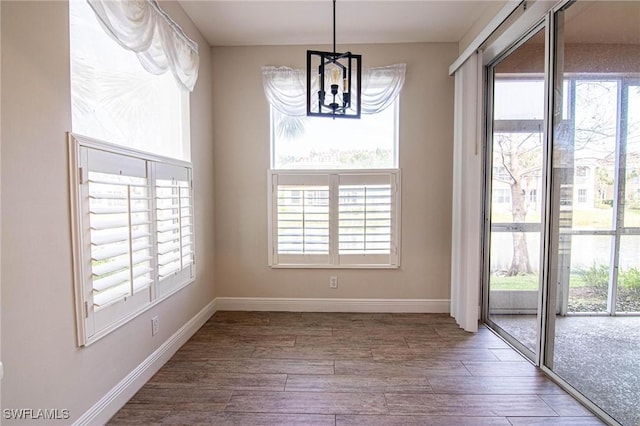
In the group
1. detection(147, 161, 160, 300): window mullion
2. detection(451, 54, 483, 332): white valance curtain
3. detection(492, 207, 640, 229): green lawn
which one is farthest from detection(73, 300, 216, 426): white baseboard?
detection(492, 207, 640, 229): green lawn

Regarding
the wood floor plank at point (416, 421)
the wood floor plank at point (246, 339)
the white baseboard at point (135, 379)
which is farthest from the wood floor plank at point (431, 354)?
the white baseboard at point (135, 379)

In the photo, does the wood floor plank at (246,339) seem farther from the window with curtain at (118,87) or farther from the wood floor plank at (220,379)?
the window with curtain at (118,87)

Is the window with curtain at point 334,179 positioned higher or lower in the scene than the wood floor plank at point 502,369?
higher

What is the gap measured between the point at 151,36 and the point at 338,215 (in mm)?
2188

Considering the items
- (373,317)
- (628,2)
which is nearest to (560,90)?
(628,2)

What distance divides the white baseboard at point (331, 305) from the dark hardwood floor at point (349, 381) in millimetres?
397

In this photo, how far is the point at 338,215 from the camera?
11.2 feet

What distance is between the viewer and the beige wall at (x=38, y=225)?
51.1 inches

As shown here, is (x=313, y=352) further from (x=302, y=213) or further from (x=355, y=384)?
(x=302, y=213)

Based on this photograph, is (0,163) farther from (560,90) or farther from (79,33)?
(560,90)

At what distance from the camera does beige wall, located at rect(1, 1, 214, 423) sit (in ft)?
4.25

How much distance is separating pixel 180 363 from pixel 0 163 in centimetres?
180

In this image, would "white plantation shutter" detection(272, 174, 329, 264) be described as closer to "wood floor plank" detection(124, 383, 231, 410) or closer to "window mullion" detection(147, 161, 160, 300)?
"window mullion" detection(147, 161, 160, 300)

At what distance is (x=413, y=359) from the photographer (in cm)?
248
